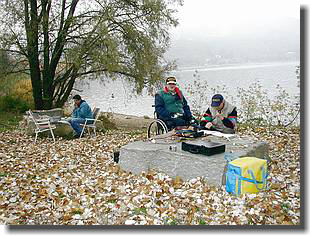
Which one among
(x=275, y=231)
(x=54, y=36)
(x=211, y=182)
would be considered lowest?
(x=275, y=231)

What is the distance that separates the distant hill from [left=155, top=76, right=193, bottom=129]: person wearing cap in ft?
2.15

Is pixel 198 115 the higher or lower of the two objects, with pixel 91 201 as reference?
higher

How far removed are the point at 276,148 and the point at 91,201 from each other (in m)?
3.37

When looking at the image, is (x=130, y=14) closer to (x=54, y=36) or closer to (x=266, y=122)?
(x=54, y=36)

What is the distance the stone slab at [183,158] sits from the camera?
373 cm

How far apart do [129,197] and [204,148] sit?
3.45 feet

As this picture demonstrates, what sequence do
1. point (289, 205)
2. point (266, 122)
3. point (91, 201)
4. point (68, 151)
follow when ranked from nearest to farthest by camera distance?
point (289, 205)
point (91, 201)
point (68, 151)
point (266, 122)

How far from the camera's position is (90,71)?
8.74 meters

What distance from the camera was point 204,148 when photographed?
12.6ft

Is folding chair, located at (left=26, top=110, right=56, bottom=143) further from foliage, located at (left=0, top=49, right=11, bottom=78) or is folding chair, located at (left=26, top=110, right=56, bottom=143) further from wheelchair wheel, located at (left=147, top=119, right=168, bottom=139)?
wheelchair wheel, located at (left=147, top=119, right=168, bottom=139)

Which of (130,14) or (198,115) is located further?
(198,115)

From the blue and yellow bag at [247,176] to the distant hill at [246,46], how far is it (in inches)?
54.5

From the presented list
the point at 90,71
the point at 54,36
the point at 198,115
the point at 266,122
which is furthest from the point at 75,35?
the point at 266,122

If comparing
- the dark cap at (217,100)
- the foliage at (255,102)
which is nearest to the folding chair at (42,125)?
the foliage at (255,102)
